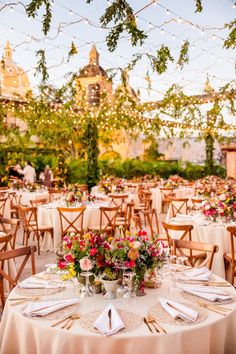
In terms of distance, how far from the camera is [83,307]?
2428 mm

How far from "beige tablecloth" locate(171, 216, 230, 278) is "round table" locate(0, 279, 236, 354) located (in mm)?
2718

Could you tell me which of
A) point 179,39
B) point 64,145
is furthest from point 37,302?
point 64,145

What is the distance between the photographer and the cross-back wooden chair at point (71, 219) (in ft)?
21.4

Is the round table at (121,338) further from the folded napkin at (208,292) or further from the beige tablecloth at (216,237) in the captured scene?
the beige tablecloth at (216,237)

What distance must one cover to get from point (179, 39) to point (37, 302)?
30.1 ft

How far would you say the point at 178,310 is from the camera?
2318 mm

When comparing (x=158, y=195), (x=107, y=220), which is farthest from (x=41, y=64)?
(x=158, y=195)

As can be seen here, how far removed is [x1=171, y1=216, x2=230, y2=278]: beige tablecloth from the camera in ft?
16.6

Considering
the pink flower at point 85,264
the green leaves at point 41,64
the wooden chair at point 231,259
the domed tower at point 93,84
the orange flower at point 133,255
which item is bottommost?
the wooden chair at point 231,259

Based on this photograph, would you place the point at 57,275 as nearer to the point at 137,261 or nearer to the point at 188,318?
the point at 137,261

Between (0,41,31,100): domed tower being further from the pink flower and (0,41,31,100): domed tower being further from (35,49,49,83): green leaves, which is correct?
the pink flower

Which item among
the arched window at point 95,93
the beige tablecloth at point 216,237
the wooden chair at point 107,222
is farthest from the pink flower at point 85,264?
the arched window at point 95,93

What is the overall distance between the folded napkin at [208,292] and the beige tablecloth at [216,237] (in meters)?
2.42

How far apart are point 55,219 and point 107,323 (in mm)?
5008
